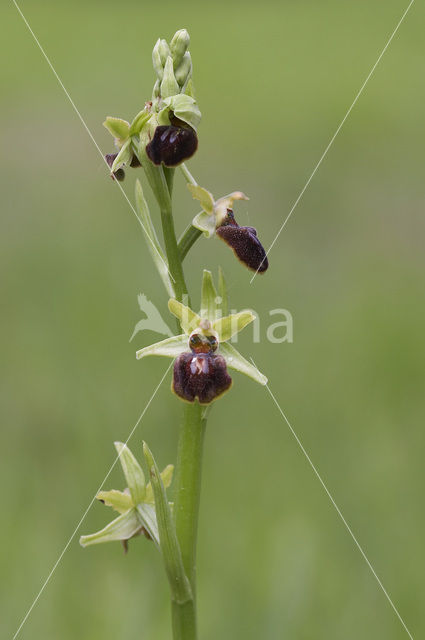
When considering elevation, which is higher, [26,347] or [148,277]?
[148,277]

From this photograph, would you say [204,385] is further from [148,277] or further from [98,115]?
[98,115]

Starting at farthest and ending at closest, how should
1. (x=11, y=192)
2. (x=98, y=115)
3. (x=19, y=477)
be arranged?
(x=98, y=115)
(x=11, y=192)
(x=19, y=477)

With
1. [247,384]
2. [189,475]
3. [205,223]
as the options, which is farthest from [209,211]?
[247,384]

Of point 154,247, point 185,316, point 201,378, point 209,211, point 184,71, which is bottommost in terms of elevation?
point 201,378

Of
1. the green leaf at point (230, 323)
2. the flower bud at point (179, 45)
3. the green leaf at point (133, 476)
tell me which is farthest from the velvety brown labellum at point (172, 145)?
the green leaf at point (133, 476)

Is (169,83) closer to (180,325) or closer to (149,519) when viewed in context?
(180,325)

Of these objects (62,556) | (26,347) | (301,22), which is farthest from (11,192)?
(301,22)

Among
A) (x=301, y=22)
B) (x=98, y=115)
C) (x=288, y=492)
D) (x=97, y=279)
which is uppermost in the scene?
(x=301, y=22)

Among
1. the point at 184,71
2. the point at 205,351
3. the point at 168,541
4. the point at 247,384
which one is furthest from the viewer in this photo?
the point at 247,384
